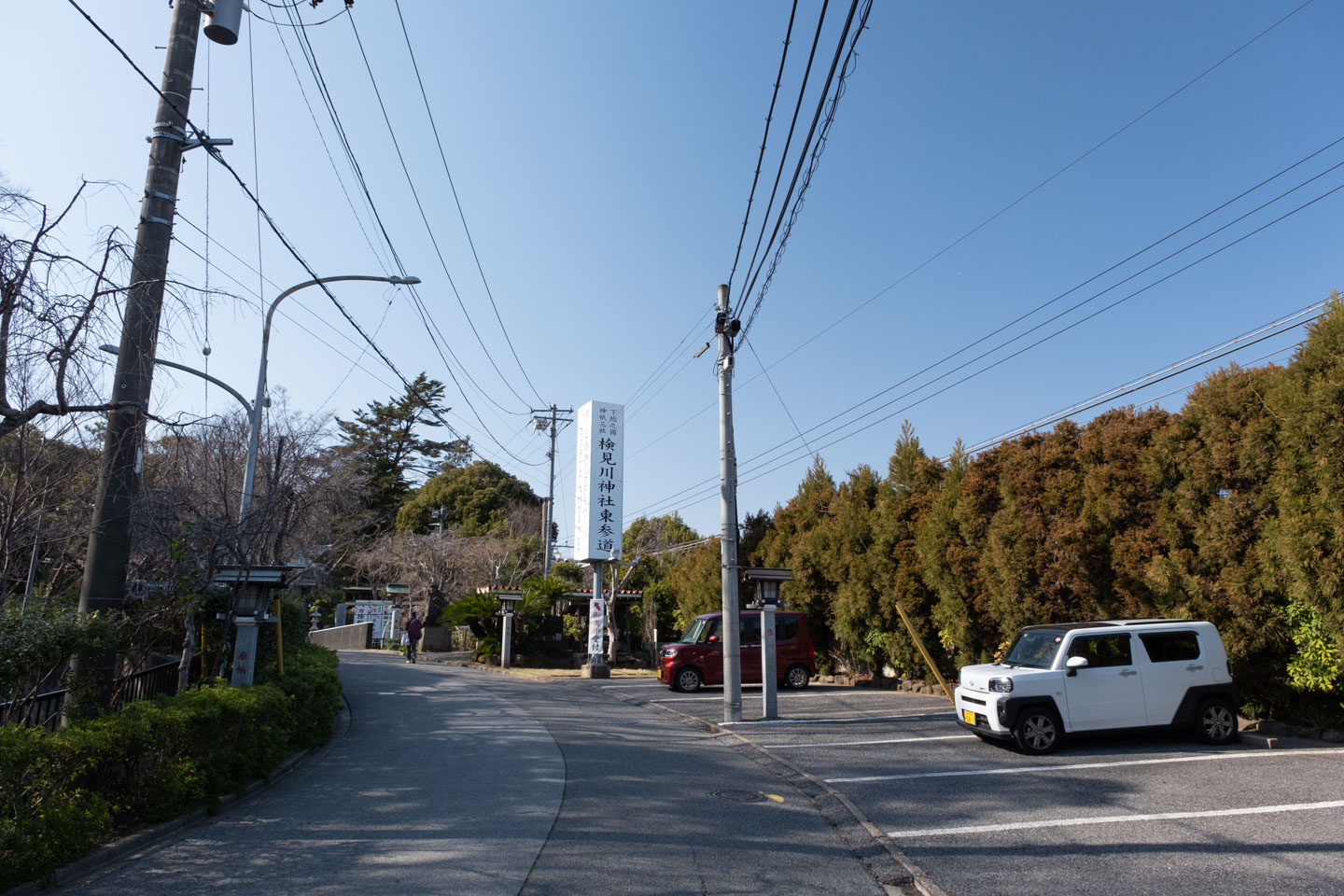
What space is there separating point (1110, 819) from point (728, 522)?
24.4ft

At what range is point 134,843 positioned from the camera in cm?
600

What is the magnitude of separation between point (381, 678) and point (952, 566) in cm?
1439

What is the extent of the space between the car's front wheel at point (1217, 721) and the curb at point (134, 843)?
36.6 ft

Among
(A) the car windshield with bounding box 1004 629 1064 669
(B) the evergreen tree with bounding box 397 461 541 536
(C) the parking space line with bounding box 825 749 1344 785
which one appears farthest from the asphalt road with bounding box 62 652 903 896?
(B) the evergreen tree with bounding box 397 461 541 536

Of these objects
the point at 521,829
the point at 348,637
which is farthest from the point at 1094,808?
the point at 348,637

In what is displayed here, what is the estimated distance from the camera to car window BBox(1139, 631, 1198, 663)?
9852mm

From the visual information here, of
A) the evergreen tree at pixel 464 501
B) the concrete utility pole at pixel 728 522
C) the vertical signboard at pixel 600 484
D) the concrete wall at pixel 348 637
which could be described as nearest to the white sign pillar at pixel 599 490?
the vertical signboard at pixel 600 484

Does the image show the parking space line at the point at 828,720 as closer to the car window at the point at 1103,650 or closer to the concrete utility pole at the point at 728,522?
the concrete utility pole at the point at 728,522

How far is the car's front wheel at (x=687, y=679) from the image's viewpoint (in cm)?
1828

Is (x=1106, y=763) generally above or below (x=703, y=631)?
below

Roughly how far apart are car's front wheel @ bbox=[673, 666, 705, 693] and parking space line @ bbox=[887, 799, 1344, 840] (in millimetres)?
11890

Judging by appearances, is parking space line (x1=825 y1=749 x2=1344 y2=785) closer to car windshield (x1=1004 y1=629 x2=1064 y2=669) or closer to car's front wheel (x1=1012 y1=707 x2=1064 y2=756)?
car's front wheel (x1=1012 y1=707 x2=1064 y2=756)

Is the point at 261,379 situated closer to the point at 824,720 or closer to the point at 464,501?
the point at 824,720

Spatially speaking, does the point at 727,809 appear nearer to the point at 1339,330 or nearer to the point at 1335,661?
the point at 1335,661
